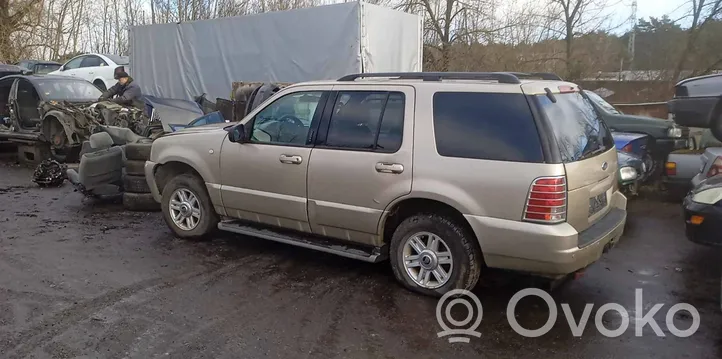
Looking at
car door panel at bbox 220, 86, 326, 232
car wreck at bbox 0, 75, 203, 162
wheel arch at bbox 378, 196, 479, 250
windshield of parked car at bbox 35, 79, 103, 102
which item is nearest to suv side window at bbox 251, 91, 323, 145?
car door panel at bbox 220, 86, 326, 232

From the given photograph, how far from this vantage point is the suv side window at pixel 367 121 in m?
4.62

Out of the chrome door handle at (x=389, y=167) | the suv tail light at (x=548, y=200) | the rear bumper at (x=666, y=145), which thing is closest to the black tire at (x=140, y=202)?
the chrome door handle at (x=389, y=167)

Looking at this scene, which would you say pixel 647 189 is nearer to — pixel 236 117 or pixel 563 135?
pixel 563 135

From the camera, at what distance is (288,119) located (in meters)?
5.38

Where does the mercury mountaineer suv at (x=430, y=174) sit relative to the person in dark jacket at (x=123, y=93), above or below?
below

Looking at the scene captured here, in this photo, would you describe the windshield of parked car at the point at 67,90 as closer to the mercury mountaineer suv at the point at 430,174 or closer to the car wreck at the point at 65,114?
the car wreck at the point at 65,114

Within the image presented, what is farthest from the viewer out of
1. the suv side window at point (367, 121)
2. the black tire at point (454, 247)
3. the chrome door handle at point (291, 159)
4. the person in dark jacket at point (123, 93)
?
the person in dark jacket at point (123, 93)

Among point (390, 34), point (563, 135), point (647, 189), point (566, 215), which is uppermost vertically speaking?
point (390, 34)

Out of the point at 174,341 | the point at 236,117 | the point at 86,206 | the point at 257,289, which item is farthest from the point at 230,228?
the point at 236,117

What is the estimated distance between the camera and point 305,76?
11.0 meters

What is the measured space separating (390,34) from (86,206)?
6126 millimetres

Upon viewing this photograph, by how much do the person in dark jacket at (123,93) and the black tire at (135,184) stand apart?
4.51 meters

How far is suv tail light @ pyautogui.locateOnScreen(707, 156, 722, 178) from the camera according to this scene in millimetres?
5613

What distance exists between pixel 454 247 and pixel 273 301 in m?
1.51
